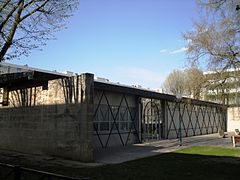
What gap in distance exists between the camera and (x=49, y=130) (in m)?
14.7

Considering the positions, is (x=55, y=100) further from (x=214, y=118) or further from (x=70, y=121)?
(x=214, y=118)

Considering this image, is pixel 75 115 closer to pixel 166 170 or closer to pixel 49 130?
pixel 49 130

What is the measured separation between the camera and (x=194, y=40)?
1742 centimetres

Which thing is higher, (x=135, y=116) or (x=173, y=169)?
(x=135, y=116)

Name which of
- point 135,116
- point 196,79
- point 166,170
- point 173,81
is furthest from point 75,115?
point 173,81

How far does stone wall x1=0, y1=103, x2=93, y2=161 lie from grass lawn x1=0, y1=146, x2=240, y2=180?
2013mm

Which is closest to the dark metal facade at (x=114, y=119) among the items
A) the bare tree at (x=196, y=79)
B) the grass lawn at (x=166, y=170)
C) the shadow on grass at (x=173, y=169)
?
the bare tree at (x=196, y=79)

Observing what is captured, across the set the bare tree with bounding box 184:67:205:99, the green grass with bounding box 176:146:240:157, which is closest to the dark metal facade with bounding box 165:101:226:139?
the bare tree with bounding box 184:67:205:99

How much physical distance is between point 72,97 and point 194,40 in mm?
7964

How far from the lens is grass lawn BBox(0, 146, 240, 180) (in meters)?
9.41

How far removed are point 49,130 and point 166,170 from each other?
655 centimetres

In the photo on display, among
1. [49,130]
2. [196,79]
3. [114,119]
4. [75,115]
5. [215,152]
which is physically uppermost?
[196,79]

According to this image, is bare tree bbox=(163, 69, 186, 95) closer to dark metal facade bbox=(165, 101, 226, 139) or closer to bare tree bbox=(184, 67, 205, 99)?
dark metal facade bbox=(165, 101, 226, 139)

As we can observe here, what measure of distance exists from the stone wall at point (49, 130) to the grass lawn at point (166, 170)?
2.01m
